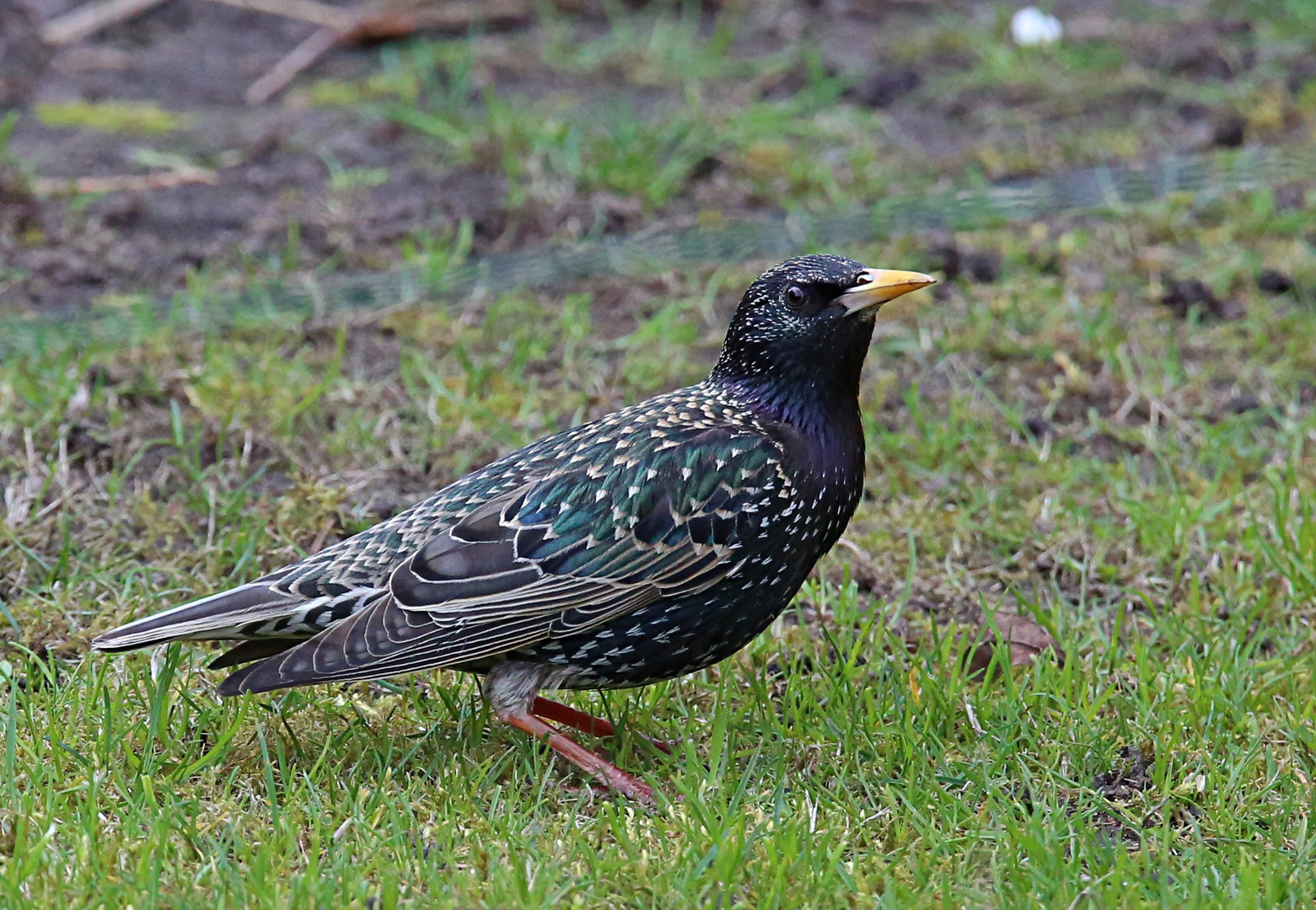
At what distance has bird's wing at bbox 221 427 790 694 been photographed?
13.4 ft

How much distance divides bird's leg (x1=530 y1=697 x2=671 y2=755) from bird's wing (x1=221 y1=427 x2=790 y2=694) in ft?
1.36

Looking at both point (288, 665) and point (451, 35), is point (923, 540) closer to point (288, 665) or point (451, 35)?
point (288, 665)

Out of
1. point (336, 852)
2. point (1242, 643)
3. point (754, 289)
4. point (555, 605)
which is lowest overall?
point (1242, 643)

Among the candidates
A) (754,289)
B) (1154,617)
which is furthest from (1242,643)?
(754,289)

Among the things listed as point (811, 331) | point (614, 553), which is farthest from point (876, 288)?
point (614, 553)

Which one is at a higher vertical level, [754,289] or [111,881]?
[754,289]

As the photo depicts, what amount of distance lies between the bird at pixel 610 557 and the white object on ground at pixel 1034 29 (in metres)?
5.22

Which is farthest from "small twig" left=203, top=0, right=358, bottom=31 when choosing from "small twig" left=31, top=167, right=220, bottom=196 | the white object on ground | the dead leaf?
the dead leaf

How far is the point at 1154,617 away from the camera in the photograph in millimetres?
5000

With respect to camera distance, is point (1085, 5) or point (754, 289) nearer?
point (754, 289)

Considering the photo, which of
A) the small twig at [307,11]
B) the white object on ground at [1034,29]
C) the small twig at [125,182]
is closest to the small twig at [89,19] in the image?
the small twig at [307,11]

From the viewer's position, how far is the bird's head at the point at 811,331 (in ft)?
14.4

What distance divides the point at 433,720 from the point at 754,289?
1389 mm

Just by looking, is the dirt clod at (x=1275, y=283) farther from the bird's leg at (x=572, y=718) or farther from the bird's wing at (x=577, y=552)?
the bird's leg at (x=572, y=718)
